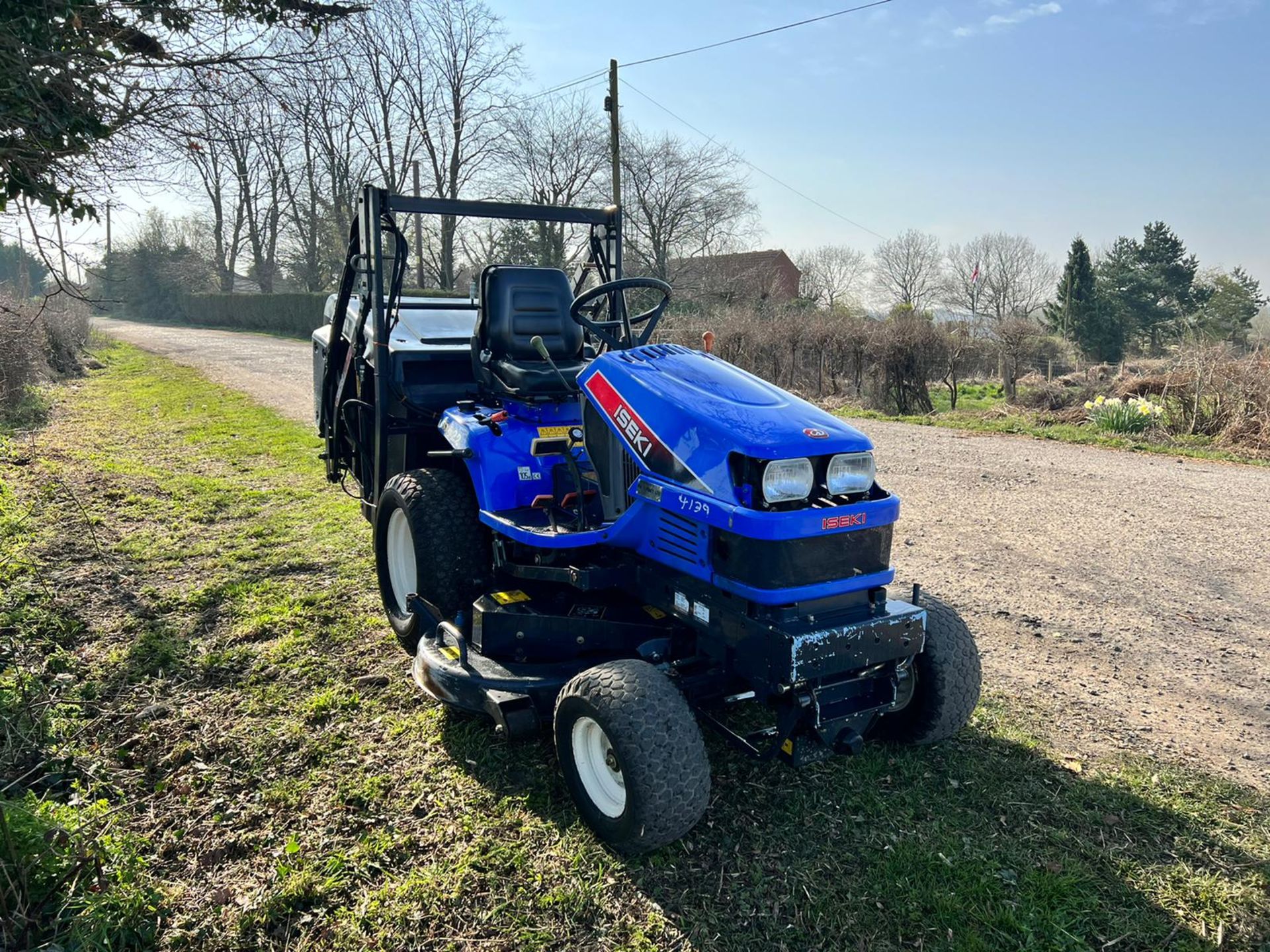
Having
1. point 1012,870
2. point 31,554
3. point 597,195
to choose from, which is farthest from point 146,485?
point 597,195

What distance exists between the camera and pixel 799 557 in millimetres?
2785

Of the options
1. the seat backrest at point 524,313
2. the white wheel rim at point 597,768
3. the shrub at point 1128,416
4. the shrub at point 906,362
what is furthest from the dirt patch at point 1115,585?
the shrub at point 906,362

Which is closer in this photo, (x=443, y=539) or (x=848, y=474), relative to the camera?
(x=848, y=474)

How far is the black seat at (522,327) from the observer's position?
4.13m

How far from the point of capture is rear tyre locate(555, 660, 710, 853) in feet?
8.60

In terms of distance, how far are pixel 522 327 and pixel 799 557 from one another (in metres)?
2.05

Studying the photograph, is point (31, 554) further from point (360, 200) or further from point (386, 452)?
point (360, 200)

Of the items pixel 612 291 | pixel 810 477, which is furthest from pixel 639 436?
pixel 612 291

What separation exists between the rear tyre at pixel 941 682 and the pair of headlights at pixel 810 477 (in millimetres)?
656

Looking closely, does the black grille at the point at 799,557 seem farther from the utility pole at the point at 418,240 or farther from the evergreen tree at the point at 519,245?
the utility pole at the point at 418,240

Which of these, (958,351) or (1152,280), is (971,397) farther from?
(1152,280)

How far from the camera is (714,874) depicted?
2.74m

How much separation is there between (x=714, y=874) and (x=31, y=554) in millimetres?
5224

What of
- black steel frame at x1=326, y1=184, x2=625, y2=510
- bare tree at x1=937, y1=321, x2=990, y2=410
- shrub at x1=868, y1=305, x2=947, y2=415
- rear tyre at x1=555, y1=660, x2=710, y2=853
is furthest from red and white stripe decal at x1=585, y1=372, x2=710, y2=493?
bare tree at x1=937, y1=321, x2=990, y2=410
